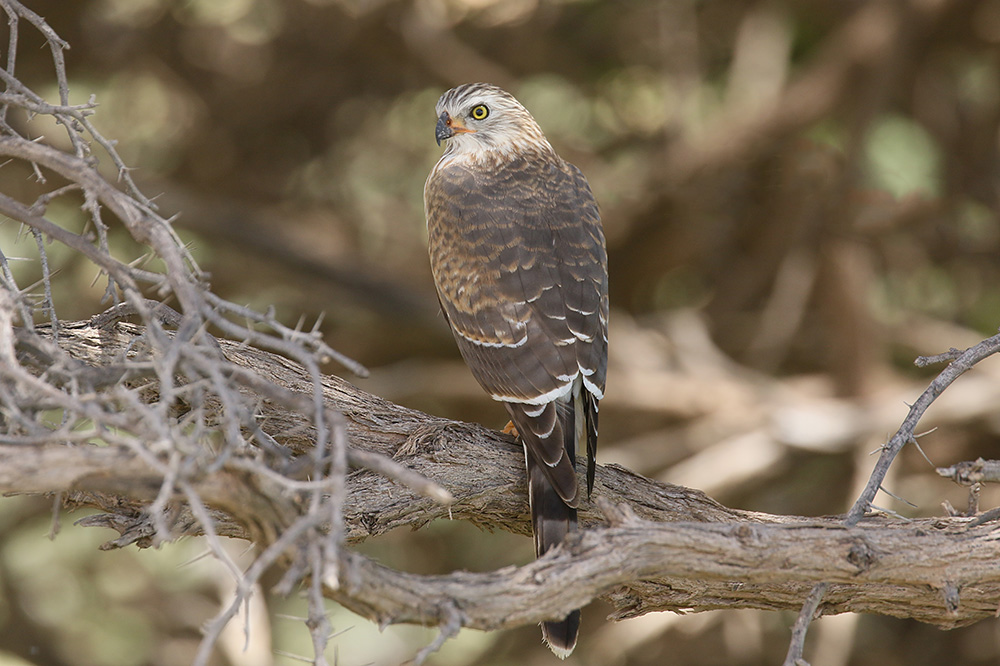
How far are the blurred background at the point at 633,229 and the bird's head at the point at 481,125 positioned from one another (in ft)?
7.08

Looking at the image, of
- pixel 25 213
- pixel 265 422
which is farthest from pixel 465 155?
pixel 25 213

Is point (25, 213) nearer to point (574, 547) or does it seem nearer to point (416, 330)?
point (574, 547)

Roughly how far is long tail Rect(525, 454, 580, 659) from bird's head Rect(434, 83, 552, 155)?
168 cm

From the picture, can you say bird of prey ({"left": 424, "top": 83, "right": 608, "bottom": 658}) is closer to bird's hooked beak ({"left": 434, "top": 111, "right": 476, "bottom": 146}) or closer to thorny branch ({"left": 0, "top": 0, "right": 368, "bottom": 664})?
bird's hooked beak ({"left": 434, "top": 111, "right": 476, "bottom": 146})

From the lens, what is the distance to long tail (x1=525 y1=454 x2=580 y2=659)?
9.38 feet

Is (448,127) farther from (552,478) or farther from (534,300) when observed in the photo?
(552,478)

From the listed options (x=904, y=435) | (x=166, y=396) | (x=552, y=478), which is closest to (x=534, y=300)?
(x=552, y=478)

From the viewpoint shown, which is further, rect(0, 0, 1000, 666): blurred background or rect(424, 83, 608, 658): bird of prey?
rect(0, 0, 1000, 666): blurred background

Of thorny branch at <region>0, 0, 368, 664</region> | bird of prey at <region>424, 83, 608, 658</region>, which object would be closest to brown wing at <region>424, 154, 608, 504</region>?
bird of prey at <region>424, 83, 608, 658</region>

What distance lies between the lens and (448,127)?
13.9 ft

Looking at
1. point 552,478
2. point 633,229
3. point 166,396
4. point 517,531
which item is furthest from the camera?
point 633,229

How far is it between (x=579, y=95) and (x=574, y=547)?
5541 millimetres

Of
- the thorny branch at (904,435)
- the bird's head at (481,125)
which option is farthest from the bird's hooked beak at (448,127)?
the thorny branch at (904,435)

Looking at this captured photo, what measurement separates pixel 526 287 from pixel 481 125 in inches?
46.0
